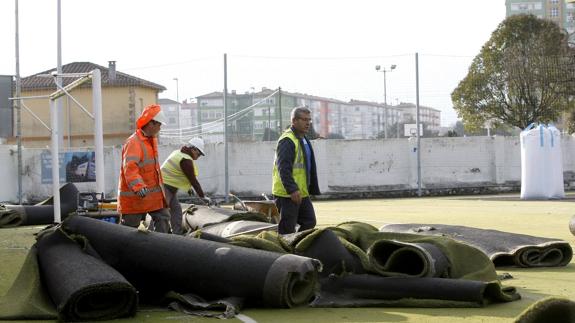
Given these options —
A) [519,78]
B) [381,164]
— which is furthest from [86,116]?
[519,78]

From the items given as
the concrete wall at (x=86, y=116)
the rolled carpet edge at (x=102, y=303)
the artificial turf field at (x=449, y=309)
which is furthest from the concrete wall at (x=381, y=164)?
the rolled carpet edge at (x=102, y=303)

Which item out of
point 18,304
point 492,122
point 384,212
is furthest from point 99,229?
point 492,122

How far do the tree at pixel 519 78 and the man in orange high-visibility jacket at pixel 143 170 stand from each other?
26.3 metres

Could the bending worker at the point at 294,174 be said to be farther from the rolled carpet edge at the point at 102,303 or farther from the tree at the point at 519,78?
the tree at the point at 519,78

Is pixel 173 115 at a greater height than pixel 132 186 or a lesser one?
greater

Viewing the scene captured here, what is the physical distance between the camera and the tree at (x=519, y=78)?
36406 mm

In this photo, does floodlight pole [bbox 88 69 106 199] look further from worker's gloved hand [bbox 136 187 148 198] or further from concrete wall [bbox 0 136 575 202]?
concrete wall [bbox 0 136 575 202]

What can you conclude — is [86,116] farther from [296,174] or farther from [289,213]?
[289,213]

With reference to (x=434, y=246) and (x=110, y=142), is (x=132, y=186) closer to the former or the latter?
(x=434, y=246)

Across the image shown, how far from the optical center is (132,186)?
29.0 feet

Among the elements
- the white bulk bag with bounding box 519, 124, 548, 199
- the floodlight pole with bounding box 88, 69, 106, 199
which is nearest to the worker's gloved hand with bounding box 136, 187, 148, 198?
the floodlight pole with bounding box 88, 69, 106, 199

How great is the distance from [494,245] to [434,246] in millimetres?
1924

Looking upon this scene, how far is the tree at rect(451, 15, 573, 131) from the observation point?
36.4 meters

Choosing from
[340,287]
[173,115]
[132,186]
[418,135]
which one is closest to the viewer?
[340,287]
